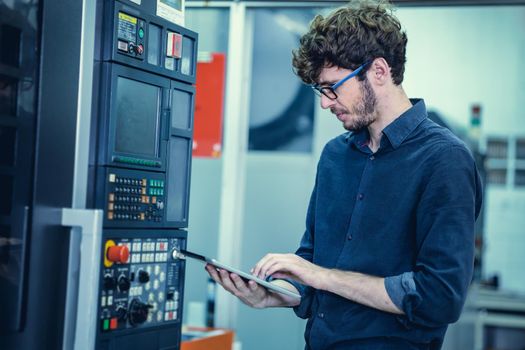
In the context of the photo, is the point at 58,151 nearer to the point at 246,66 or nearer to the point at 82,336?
the point at 82,336

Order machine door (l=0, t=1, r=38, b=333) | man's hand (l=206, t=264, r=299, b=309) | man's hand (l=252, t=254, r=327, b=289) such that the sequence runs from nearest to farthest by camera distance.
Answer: machine door (l=0, t=1, r=38, b=333) < man's hand (l=252, t=254, r=327, b=289) < man's hand (l=206, t=264, r=299, b=309)

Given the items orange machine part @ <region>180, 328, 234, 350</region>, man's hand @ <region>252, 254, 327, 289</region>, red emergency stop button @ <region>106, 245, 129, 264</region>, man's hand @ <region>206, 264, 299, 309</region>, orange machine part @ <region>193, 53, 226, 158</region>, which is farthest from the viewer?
orange machine part @ <region>193, 53, 226, 158</region>

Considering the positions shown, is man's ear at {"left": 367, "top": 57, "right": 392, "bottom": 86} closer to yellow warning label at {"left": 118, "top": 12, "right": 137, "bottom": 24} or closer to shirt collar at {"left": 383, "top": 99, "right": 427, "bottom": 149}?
shirt collar at {"left": 383, "top": 99, "right": 427, "bottom": 149}

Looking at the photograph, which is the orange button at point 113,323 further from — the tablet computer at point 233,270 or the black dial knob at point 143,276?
the tablet computer at point 233,270

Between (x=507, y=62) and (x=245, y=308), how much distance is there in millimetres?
5489

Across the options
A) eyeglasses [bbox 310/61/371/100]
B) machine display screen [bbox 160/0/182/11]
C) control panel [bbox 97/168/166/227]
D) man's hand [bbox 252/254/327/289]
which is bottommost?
man's hand [bbox 252/254/327/289]

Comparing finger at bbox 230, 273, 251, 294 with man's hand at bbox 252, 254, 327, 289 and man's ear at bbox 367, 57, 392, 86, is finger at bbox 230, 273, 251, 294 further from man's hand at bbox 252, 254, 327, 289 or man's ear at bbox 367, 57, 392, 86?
man's ear at bbox 367, 57, 392, 86

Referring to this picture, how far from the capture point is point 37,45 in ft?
4.74

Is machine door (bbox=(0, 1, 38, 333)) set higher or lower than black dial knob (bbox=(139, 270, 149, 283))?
higher

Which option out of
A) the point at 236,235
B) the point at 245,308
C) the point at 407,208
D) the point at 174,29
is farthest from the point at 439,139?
the point at 245,308

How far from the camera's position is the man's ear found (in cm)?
174

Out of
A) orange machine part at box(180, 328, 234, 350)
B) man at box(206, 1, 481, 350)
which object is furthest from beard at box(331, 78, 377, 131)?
orange machine part at box(180, 328, 234, 350)

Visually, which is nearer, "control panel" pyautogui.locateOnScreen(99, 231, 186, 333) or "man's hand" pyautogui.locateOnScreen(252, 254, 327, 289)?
"control panel" pyautogui.locateOnScreen(99, 231, 186, 333)

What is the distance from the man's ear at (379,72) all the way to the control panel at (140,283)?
0.59 metres
